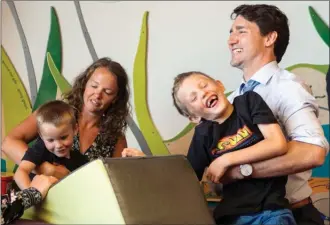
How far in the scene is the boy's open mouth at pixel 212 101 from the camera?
3.80ft

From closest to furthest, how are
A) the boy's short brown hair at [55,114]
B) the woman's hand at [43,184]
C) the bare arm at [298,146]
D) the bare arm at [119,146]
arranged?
the woman's hand at [43,184]
the bare arm at [298,146]
the boy's short brown hair at [55,114]
the bare arm at [119,146]

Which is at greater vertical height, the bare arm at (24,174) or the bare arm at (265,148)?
the bare arm at (24,174)

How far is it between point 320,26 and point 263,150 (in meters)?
1.01

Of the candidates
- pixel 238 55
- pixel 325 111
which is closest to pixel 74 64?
pixel 238 55

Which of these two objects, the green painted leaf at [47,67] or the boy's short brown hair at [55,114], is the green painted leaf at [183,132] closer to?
the green painted leaf at [47,67]

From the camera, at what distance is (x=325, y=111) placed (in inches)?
73.9

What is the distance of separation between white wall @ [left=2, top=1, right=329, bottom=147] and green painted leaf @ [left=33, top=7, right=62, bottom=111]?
21 mm

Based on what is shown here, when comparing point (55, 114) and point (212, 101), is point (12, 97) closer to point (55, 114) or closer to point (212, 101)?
point (55, 114)

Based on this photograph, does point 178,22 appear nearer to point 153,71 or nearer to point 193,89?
point 153,71

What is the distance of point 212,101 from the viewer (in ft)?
3.82

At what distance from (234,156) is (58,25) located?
1.22 meters

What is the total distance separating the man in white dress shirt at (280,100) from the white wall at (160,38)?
50 cm

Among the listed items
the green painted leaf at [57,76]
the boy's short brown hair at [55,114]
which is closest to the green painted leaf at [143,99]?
the green painted leaf at [57,76]

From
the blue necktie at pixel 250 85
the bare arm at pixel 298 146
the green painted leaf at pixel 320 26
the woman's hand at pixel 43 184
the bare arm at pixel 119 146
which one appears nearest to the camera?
the woman's hand at pixel 43 184
